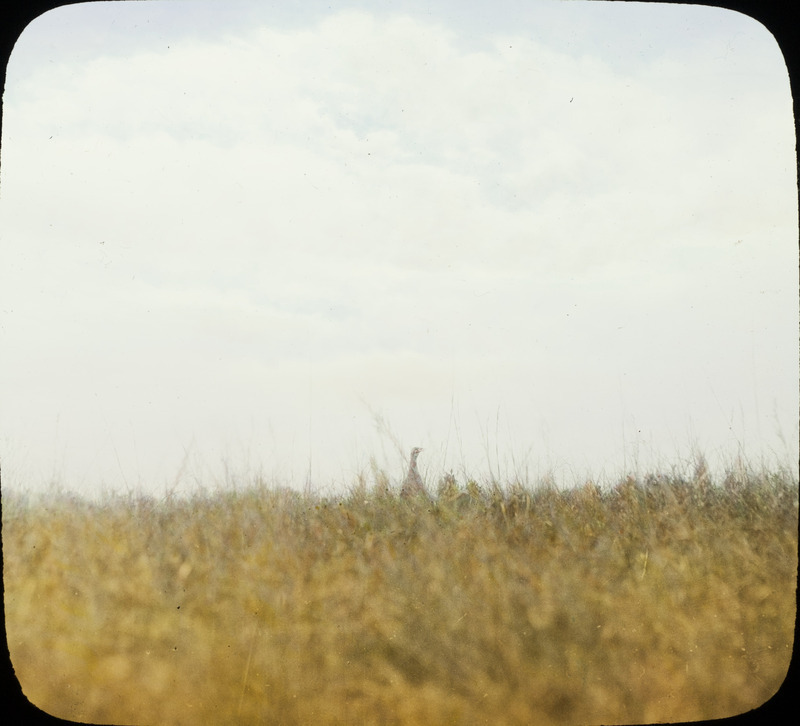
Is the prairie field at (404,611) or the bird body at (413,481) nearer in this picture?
the prairie field at (404,611)

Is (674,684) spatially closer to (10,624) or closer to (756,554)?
(756,554)

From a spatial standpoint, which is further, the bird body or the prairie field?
the bird body

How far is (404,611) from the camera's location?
2768 millimetres

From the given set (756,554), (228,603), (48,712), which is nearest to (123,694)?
(48,712)

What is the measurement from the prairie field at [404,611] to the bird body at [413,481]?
6 cm

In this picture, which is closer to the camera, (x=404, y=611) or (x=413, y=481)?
(x=404, y=611)

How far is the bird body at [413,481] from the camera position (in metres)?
3.68

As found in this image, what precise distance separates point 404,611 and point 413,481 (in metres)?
1.01

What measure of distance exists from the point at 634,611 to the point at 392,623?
965 mm

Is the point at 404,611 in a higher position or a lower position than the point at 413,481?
higher

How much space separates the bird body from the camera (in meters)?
3.68

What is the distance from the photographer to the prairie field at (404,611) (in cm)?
248

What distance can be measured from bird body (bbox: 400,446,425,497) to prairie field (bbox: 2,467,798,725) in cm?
6

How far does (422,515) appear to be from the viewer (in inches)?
137
